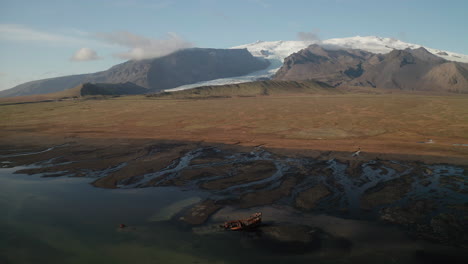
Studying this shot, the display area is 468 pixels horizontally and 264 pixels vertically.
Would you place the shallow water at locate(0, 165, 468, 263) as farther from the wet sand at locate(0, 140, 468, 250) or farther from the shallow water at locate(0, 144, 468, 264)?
the wet sand at locate(0, 140, 468, 250)

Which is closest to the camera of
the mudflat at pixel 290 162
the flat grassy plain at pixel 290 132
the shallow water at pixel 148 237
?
the shallow water at pixel 148 237

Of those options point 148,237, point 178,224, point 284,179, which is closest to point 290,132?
point 284,179

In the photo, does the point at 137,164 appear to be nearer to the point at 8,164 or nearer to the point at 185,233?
the point at 8,164

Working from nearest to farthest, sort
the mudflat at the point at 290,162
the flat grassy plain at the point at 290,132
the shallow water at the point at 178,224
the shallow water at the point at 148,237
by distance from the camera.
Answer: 1. the shallow water at the point at 148,237
2. the shallow water at the point at 178,224
3. the mudflat at the point at 290,162
4. the flat grassy plain at the point at 290,132

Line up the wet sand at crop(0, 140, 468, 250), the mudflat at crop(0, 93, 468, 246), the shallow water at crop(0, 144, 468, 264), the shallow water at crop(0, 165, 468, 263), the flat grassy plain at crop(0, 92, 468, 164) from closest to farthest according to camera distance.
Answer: the shallow water at crop(0, 165, 468, 263) < the shallow water at crop(0, 144, 468, 264) < the wet sand at crop(0, 140, 468, 250) < the mudflat at crop(0, 93, 468, 246) < the flat grassy plain at crop(0, 92, 468, 164)

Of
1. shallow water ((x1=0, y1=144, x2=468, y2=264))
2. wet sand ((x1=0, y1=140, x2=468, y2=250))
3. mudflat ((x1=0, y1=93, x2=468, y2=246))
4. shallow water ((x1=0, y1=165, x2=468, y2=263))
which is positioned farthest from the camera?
mudflat ((x1=0, y1=93, x2=468, y2=246))

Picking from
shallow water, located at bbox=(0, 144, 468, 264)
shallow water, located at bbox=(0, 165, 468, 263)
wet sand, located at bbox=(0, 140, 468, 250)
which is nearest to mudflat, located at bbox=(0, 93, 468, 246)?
wet sand, located at bbox=(0, 140, 468, 250)

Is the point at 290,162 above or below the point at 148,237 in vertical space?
below

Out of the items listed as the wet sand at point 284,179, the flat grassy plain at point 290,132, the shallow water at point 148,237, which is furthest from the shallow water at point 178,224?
the flat grassy plain at point 290,132

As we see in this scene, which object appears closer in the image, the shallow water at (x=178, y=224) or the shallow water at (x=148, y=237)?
the shallow water at (x=148, y=237)

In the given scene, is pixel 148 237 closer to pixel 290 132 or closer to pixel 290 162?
pixel 290 162

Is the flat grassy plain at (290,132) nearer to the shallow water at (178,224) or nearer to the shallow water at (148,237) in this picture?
the shallow water at (178,224)
